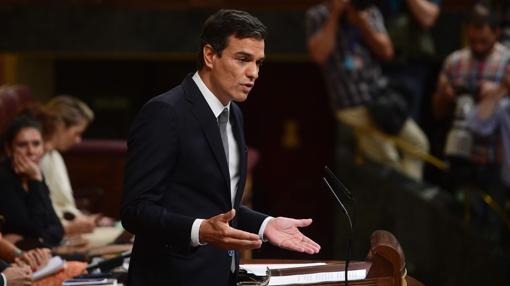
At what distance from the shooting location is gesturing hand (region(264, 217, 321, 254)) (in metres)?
2.56

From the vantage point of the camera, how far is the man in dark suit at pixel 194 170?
8.38 ft

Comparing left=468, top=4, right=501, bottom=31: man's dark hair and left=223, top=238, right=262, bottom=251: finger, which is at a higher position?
left=468, top=4, right=501, bottom=31: man's dark hair

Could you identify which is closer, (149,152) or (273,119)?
(149,152)

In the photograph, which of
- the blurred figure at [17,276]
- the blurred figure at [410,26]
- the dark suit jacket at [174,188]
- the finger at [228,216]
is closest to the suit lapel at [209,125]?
the dark suit jacket at [174,188]

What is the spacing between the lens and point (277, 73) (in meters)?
10.1

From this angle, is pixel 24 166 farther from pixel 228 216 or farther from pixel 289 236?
pixel 228 216

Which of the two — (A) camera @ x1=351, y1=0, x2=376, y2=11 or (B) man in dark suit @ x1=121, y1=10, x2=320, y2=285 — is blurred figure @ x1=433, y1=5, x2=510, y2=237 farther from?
(B) man in dark suit @ x1=121, y1=10, x2=320, y2=285

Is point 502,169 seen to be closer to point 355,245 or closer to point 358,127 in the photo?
point 358,127

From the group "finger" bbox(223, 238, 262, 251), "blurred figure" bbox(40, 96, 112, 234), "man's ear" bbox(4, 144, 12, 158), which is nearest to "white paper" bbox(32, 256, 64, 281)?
"man's ear" bbox(4, 144, 12, 158)

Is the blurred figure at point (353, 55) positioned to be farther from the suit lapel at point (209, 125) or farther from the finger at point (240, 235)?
the finger at point (240, 235)

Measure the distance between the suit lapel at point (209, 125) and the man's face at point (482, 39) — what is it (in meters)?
3.19

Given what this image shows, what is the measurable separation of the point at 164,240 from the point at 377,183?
4317 mm

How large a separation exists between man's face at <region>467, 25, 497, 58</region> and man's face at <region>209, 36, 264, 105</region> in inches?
124

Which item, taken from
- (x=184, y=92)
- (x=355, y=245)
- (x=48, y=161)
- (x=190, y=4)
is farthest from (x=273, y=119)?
(x=184, y=92)
